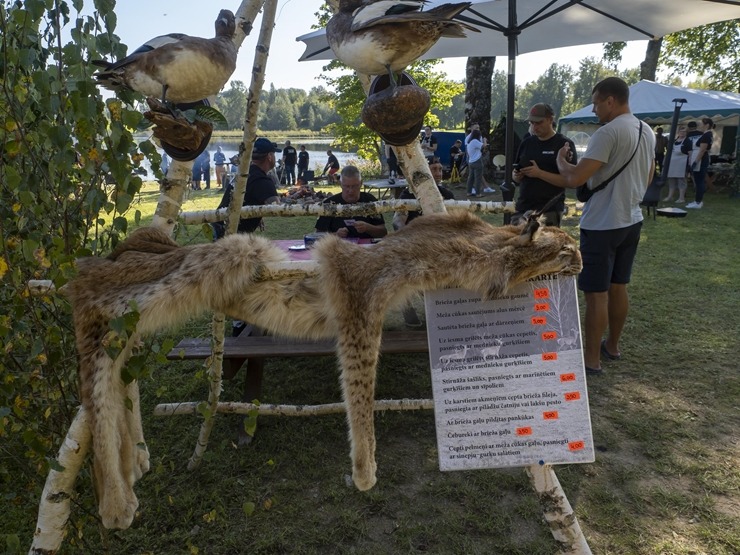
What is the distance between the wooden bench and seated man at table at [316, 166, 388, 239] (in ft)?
4.17

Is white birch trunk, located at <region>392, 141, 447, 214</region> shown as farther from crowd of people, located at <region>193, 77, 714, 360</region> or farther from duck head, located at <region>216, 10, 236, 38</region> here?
crowd of people, located at <region>193, 77, 714, 360</region>

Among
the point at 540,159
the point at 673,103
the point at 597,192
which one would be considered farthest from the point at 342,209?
the point at 673,103

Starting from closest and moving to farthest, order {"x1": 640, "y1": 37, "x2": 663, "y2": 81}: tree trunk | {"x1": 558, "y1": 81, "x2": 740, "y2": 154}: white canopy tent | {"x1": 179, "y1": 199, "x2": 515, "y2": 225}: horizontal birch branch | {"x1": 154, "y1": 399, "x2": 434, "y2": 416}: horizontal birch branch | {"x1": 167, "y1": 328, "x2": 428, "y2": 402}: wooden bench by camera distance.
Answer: {"x1": 179, "y1": 199, "x2": 515, "y2": 225}: horizontal birch branch, {"x1": 154, "y1": 399, "x2": 434, "y2": 416}: horizontal birch branch, {"x1": 167, "y1": 328, "x2": 428, "y2": 402}: wooden bench, {"x1": 558, "y1": 81, "x2": 740, "y2": 154}: white canopy tent, {"x1": 640, "y1": 37, "x2": 663, "y2": 81}: tree trunk

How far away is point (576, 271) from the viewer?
1700mm

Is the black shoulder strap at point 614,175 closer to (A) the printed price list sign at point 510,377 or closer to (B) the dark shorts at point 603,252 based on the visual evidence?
(B) the dark shorts at point 603,252

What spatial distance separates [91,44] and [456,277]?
149 centimetres

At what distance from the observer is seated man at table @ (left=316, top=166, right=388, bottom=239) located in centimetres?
484

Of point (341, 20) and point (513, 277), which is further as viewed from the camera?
point (341, 20)

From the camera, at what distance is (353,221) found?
4926 millimetres

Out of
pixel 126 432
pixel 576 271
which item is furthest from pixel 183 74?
pixel 576 271

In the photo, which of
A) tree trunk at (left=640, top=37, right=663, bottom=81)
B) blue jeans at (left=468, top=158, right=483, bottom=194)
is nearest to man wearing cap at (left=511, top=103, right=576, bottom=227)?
blue jeans at (left=468, top=158, right=483, bottom=194)

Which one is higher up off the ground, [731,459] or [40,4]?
[40,4]

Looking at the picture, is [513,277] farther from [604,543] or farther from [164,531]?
[164,531]

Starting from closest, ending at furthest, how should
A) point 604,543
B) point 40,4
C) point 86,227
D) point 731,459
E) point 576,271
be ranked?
point 40,4
point 576,271
point 86,227
point 604,543
point 731,459
